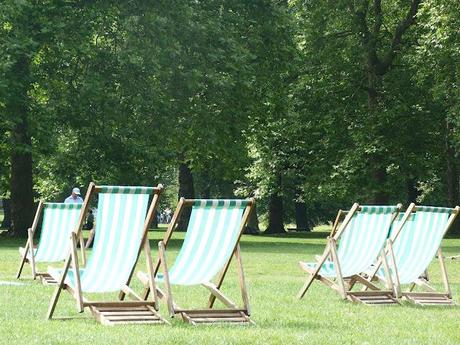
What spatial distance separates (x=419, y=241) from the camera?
11.9 meters

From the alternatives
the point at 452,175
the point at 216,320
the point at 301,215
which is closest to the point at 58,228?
the point at 216,320

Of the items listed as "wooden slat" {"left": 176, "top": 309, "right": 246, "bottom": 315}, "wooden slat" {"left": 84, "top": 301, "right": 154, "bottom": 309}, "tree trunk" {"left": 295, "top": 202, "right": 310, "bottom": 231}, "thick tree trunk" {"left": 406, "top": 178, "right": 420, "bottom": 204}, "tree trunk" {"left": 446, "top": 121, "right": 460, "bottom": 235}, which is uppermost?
"wooden slat" {"left": 84, "top": 301, "right": 154, "bottom": 309}

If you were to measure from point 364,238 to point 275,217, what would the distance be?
3873 cm

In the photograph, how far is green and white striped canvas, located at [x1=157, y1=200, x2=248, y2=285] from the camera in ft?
30.7

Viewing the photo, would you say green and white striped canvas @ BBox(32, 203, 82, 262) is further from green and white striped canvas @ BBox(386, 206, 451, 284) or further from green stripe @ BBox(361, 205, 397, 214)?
green and white striped canvas @ BBox(386, 206, 451, 284)

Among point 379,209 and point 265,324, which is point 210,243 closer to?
point 265,324

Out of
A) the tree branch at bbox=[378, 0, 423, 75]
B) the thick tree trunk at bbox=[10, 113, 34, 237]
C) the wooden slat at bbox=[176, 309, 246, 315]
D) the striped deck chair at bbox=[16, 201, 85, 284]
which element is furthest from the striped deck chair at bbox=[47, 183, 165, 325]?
the tree branch at bbox=[378, 0, 423, 75]

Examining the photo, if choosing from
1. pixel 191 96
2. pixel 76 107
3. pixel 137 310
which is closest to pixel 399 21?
pixel 191 96

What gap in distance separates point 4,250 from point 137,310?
15348 mm

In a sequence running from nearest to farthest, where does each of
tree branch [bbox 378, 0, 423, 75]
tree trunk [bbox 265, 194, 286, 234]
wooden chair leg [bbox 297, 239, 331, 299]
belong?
wooden chair leg [bbox 297, 239, 331, 299] → tree branch [bbox 378, 0, 423, 75] → tree trunk [bbox 265, 194, 286, 234]

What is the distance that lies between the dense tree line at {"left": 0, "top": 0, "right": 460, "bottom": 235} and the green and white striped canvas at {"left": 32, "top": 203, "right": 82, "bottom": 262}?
13485mm

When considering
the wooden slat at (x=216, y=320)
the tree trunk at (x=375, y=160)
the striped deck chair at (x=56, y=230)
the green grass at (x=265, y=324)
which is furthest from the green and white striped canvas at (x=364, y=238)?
the tree trunk at (x=375, y=160)

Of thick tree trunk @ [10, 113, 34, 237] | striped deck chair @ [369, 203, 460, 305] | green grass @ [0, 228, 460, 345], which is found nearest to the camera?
green grass @ [0, 228, 460, 345]

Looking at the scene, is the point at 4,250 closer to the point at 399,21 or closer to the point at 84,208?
the point at 84,208
